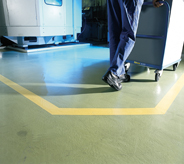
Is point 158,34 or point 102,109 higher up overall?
point 158,34

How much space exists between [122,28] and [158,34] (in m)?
0.55

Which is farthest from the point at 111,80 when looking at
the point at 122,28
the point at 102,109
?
the point at 122,28

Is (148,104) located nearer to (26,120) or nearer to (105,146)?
(105,146)

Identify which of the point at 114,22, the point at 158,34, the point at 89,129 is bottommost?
the point at 89,129

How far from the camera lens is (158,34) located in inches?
83.4

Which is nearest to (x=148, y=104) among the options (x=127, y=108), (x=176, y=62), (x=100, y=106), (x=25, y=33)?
(x=127, y=108)

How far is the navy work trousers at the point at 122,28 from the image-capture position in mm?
1752

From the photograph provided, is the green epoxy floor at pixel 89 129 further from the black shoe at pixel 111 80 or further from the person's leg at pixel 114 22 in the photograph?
the person's leg at pixel 114 22

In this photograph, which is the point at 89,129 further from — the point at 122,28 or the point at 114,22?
the point at 114,22

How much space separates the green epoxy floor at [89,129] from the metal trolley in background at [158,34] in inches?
14.2

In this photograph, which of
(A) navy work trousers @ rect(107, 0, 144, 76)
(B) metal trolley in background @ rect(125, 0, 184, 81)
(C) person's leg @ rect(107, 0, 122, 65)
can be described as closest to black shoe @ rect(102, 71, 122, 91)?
(A) navy work trousers @ rect(107, 0, 144, 76)

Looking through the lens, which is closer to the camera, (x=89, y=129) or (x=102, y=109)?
(x=89, y=129)

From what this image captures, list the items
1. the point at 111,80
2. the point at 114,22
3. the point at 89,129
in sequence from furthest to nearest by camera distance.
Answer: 1. the point at 114,22
2. the point at 111,80
3. the point at 89,129

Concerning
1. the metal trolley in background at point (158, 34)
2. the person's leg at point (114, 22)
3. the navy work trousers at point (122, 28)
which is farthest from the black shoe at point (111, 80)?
the metal trolley in background at point (158, 34)
